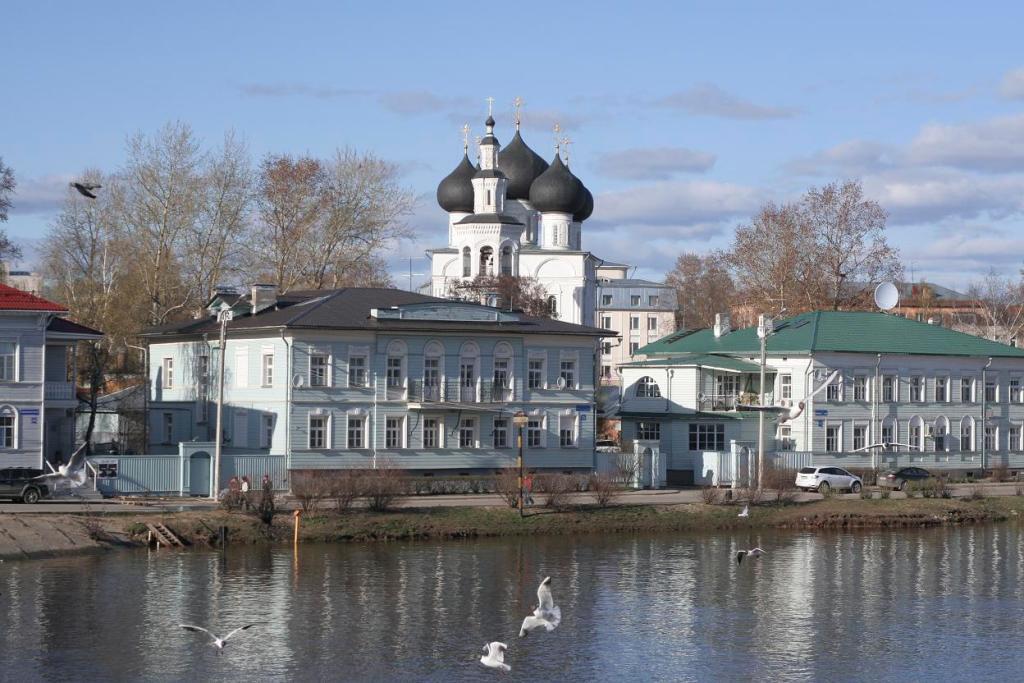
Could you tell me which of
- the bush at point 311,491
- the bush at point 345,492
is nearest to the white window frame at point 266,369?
the bush at point 311,491

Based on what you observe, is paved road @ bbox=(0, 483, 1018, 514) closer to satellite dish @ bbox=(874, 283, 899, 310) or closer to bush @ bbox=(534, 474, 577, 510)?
bush @ bbox=(534, 474, 577, 510)

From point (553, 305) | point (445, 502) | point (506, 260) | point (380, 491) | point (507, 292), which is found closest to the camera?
point (380, 491)

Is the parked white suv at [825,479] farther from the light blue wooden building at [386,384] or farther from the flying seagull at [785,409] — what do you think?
the light blue wooden building at [386,384]

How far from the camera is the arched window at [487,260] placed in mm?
105812

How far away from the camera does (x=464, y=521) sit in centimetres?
5131

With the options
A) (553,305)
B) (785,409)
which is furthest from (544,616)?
(553,305)

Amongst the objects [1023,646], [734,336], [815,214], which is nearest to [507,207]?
[815,214]

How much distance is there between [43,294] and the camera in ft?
335

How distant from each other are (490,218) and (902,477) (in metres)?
44.4

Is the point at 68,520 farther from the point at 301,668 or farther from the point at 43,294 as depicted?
the point at 43,294

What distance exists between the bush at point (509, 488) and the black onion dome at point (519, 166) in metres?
60.1

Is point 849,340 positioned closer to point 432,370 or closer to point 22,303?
point 432,370

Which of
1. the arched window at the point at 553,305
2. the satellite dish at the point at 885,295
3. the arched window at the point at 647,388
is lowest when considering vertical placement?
the arched window at the point at 647,388

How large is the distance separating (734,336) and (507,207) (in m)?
39.9
